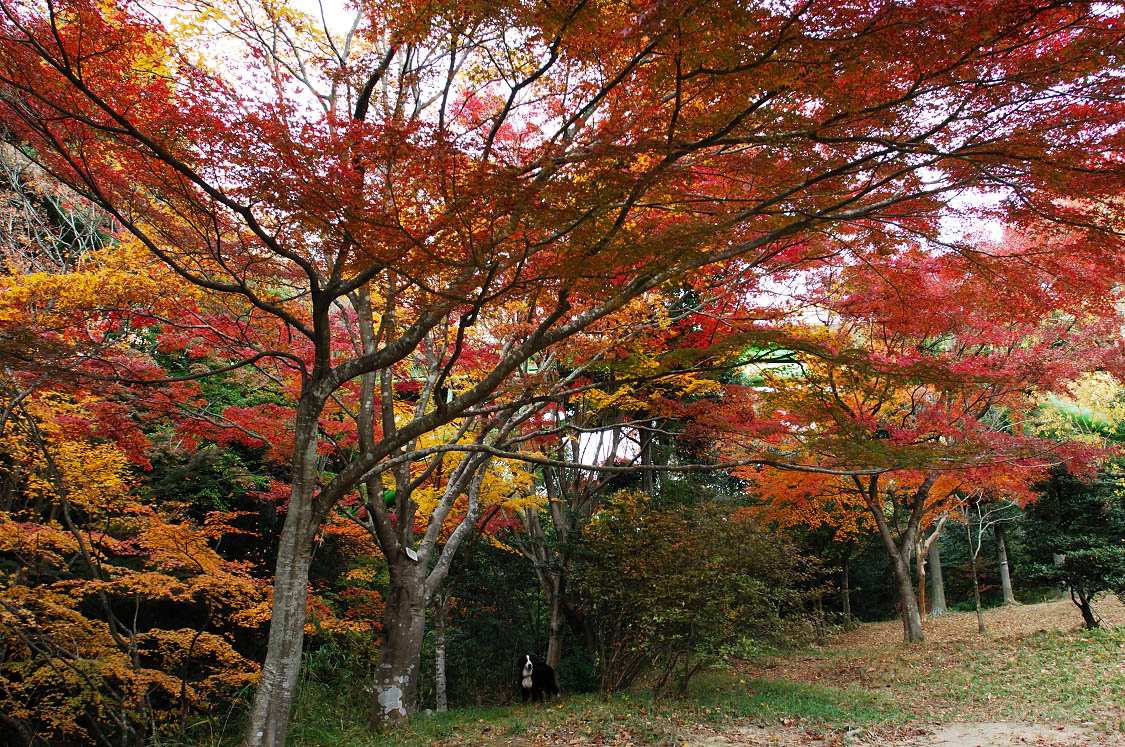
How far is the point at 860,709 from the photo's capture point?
7.46 m

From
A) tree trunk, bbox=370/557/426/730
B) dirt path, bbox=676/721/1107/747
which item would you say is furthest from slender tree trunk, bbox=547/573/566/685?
dirt path, bbox=676/721/1107/747

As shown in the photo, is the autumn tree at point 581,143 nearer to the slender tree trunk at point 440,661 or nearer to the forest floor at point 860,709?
the forest floor at point 860,709

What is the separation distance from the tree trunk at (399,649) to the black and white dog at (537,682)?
2093mm

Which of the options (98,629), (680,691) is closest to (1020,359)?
(680,691)

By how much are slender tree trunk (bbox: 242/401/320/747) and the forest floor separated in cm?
190

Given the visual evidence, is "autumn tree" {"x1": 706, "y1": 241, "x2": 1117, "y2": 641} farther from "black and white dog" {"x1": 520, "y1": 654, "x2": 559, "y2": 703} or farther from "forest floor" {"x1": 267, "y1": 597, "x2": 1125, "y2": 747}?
"black and white dog" {"x1": 520, "y1": 654, "x2": 559, "y2": 703}

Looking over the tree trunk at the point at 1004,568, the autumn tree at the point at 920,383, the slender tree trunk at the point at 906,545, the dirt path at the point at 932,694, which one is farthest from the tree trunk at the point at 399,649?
the tree trunk at the point at 1004,568

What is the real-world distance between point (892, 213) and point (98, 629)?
905 centimetres

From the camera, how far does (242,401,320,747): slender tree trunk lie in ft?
15.2

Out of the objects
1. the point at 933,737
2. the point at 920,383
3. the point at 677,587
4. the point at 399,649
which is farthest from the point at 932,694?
the point at 399,649

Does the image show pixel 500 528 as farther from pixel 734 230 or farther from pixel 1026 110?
pixel 1026 110

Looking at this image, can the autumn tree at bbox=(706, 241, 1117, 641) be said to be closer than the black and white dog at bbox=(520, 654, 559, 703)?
Yes

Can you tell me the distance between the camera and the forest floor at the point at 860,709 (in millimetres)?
6164

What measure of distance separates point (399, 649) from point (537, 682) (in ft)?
9.15
